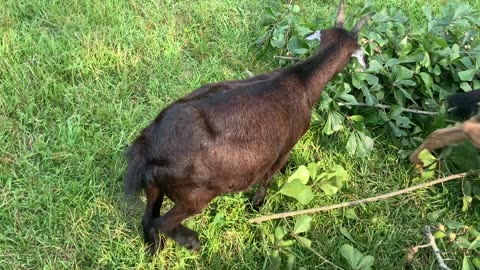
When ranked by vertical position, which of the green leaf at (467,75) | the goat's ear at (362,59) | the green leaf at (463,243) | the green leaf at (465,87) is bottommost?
the green leaf at (463,243)

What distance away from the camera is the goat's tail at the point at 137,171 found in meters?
2.85

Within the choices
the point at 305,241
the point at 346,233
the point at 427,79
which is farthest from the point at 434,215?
the point at 427,79

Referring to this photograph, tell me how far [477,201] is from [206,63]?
91.8 inches

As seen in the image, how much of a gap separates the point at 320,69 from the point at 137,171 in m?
1.26

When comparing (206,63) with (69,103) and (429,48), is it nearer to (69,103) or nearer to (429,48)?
(69,103)

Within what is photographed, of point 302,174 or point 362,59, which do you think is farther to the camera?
point 362,59

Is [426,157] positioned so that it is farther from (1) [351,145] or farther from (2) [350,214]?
(2) [350,214]

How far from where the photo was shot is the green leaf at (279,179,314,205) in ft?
11.0

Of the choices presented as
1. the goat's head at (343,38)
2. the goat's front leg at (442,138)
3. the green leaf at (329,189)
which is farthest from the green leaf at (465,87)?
the green leaf at (329,189)

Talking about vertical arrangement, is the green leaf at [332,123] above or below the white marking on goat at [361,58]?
below

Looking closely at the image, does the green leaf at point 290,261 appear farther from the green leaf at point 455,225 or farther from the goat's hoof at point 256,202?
the green leaf at point 455,225

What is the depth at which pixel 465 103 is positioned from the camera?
11.7ft

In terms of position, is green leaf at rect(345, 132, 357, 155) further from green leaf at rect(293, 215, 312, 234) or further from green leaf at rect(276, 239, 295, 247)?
green leaf at rect(276, 239, 295, 247)

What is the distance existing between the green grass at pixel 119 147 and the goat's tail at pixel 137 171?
0.48 m
